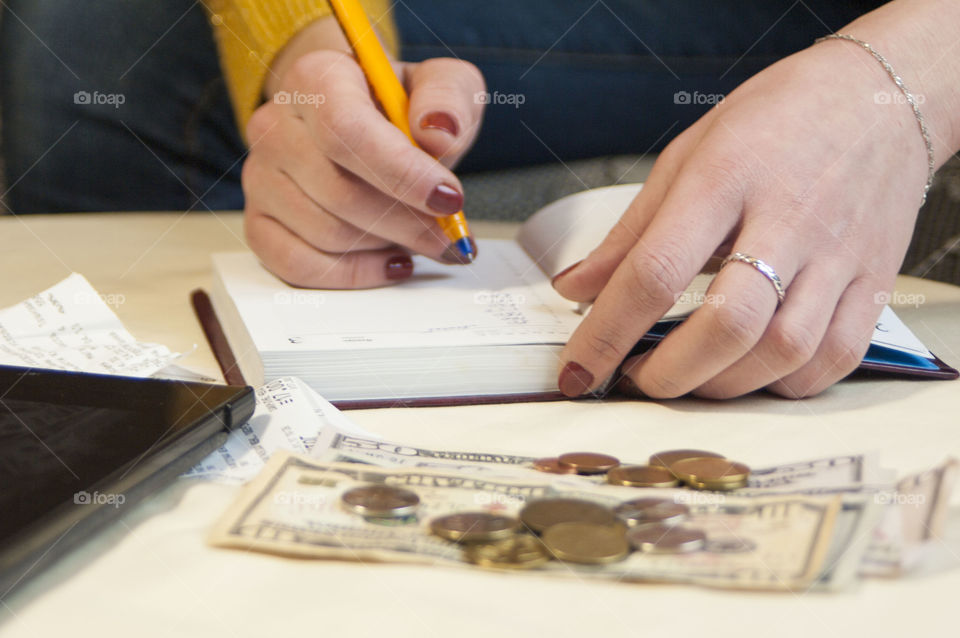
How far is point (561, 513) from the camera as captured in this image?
0.38 m

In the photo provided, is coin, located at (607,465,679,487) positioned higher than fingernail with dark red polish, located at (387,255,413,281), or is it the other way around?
fingernail with dark red polish, located at (387,255,413,281)

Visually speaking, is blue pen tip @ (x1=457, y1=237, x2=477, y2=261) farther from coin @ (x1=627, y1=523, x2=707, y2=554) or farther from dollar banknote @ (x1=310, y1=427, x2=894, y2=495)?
coin @ (x1=627, y1=523, x2=707, y2=554)

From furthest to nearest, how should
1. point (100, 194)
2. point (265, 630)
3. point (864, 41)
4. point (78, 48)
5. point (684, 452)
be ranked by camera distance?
point (100, 194) → point (78, 48) → point (864, 41) → point (684, 452) → point (265, 630)

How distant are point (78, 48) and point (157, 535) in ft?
3.90

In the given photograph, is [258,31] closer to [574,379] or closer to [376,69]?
[376,69]

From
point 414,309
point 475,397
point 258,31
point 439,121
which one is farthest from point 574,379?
point 258,31

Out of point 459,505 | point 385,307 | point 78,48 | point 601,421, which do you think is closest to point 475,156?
point 78,48

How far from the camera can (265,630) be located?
0.31 metres

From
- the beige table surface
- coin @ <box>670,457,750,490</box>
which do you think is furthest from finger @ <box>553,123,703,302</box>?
coin @ <box>670,457,750,490</box>

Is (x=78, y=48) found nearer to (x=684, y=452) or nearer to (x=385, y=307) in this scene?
(x=385, y=307)

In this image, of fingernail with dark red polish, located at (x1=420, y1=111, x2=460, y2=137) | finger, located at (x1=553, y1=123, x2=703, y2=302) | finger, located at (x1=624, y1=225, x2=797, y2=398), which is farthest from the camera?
fingernail with dark red polish, located at (x1=420, y1=111, x2=460, y2=137)

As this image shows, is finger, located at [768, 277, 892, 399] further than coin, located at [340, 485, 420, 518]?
Yes

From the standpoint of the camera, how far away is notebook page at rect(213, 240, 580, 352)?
598mm

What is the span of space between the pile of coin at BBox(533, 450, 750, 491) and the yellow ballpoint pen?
33 cm
